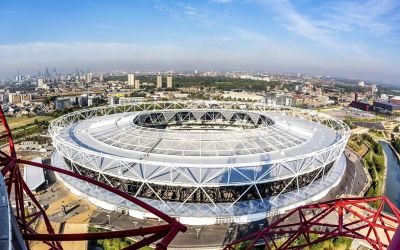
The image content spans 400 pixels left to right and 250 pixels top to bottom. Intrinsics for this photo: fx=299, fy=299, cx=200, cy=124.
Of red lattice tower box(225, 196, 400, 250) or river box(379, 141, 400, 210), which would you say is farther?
river box(379, 141, 400, 210)

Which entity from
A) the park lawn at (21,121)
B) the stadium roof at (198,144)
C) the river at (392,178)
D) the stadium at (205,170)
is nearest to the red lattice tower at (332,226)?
the stadium at (205,170)

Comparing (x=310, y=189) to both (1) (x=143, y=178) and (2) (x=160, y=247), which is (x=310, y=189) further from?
(2) (x=160, y=247)

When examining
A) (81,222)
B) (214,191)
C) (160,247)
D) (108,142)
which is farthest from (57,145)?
(160,247)

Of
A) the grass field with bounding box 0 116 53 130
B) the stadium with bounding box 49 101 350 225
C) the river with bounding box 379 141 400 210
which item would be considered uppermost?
the stadium with bounding box 49 101 350 225

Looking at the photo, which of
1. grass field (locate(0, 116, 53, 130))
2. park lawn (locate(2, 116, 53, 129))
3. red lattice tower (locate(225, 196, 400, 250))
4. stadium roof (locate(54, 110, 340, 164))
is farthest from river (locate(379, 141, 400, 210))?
park lawn (locate(2, 116, 53, 129))

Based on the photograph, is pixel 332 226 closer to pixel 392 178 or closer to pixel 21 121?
pixel 392 178

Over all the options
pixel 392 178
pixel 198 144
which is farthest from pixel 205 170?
pixel 392 178

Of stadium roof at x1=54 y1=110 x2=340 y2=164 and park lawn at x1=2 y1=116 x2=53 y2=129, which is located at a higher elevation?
stadium roof at x1=54 y1=110 x2=340 y2=164

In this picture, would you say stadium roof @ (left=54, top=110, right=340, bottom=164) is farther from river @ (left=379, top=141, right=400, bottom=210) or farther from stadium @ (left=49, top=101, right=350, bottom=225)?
river @ (left=379, top=141, right=400, bottom=210)
